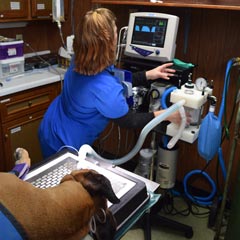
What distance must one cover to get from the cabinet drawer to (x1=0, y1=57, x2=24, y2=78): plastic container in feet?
0.75

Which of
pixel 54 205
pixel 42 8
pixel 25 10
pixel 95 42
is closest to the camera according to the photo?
pixel 54 205

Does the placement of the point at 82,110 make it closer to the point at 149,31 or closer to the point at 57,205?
the point at 149,31

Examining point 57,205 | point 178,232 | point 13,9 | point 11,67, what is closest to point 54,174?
point 57,205

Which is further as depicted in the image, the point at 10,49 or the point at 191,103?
the point at 10,49

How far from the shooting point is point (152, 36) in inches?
70.2

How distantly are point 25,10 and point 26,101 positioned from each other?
29.9 inches

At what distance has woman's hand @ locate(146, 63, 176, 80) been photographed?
5.62ft

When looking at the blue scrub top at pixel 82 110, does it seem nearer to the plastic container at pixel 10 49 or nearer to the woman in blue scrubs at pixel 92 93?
the woman in blue scrubs at pixel 92 93

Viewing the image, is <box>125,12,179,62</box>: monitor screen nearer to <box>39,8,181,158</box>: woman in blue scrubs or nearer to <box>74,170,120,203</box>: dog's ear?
<box>39,8,181,158</box>: woman in blue scrubs

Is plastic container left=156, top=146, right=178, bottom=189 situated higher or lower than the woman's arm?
lower

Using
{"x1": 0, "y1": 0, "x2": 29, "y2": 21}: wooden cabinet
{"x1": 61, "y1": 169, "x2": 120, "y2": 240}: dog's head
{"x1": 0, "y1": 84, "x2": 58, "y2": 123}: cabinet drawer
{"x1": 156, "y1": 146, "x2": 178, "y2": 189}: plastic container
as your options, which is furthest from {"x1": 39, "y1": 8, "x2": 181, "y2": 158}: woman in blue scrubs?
{"x1": 0, "y1": 0, "x2": 29, "y2": 21}: wooden cabinet

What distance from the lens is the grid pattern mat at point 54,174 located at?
99 centimetres

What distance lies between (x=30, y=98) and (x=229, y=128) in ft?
5.05

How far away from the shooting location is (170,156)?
79.9 inches
